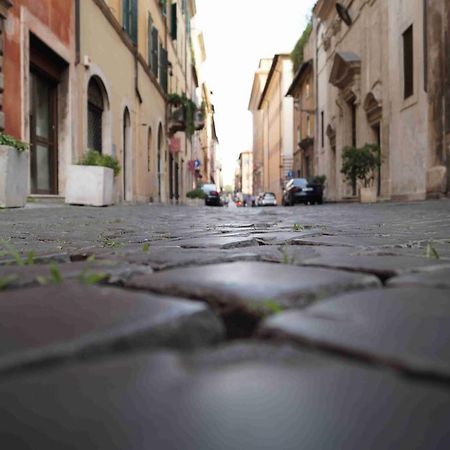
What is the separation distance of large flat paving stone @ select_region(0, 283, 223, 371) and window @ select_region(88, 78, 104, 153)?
40.3ft

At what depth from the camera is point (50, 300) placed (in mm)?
1051

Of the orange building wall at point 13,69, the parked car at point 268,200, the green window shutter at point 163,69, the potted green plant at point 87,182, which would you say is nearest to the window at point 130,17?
the green window shutter at point 163,69

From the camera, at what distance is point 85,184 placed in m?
10.5

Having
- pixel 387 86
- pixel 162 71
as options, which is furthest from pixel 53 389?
pixel 162 71

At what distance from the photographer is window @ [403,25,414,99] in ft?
52.5

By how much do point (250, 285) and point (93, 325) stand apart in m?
0.40

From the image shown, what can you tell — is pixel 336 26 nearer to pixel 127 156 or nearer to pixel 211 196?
pixel 211 196

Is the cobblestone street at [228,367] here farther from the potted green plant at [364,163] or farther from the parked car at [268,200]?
Result: the parked car at [268,200]

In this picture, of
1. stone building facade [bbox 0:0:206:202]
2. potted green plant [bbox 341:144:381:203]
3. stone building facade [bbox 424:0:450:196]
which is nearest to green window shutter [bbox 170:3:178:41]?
stone building facade [bbox 0:0:206:202]

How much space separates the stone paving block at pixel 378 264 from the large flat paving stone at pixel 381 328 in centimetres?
43

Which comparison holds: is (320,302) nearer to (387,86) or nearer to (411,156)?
(411,156)

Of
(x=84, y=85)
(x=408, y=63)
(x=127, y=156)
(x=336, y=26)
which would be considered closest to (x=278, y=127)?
(x=336, y=26)

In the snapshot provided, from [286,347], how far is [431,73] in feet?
48.2

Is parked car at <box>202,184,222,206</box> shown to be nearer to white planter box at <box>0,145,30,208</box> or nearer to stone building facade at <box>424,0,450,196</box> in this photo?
stone building facade at <box>424,0,450,196</box>
